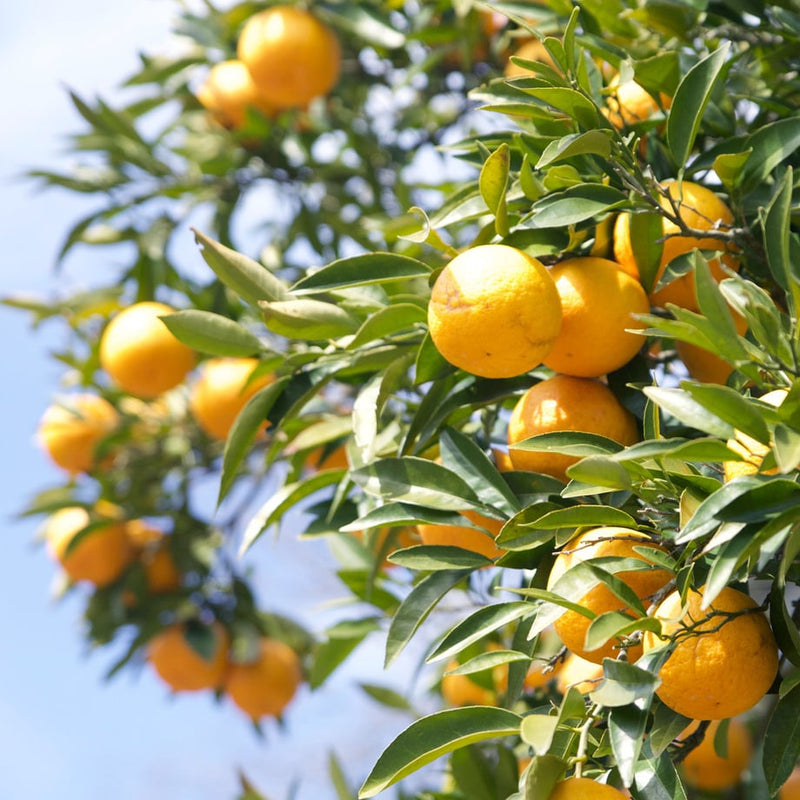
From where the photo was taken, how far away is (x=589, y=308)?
979 mm

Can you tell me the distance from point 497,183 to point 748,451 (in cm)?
34

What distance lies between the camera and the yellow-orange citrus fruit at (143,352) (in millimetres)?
1998

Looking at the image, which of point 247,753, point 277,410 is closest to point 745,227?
point 277,410

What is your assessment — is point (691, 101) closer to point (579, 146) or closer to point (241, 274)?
point (579, 146)

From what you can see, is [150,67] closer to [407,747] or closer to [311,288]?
[311,288]

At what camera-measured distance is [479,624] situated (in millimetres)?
873

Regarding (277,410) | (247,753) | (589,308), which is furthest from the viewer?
(247,753)

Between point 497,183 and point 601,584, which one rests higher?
point 497,183

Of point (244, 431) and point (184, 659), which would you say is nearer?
point (244, 431)

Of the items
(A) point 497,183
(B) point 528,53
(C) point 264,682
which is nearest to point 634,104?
(A) point 497,183

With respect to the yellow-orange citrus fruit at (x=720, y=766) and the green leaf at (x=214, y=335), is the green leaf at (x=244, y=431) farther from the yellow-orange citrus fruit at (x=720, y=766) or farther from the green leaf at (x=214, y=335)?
the yellow-orange citrus fruit at (x=720, y=766)

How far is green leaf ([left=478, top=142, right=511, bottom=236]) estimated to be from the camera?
933mm

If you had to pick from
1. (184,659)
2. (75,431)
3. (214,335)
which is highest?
(214,335)

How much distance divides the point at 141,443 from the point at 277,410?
1419mm
